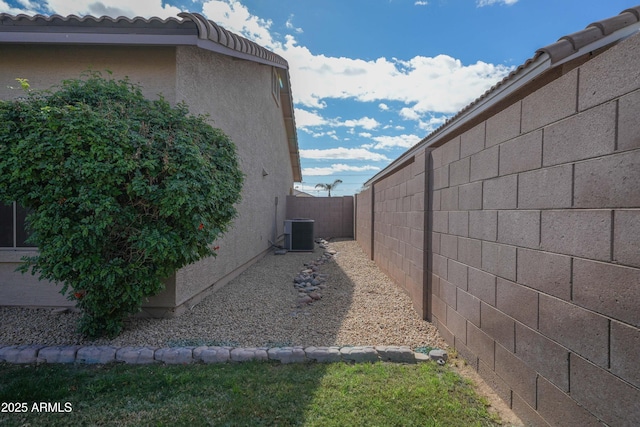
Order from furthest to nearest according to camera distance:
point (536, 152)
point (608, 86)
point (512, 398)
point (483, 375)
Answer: point (483, 375) → point (512, 398) → point (536, 152) → point (608, 86)

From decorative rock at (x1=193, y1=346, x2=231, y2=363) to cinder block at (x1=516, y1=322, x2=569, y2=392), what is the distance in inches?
106

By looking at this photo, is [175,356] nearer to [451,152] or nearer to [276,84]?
[451,152]

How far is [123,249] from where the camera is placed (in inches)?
140

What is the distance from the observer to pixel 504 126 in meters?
2.65

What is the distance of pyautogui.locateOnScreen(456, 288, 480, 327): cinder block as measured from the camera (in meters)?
2.99

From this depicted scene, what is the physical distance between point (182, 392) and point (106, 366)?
1116mm

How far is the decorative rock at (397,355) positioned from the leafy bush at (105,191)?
7.91ft

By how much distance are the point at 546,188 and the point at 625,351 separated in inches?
39.8

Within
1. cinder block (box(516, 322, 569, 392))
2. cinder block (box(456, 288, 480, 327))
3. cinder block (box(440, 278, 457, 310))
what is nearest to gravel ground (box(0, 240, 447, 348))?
cinder block (box(440, 278, 457, 310))

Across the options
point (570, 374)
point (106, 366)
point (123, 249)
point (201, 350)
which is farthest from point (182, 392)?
point (570, 374)

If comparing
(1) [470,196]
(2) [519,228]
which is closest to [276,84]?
(1) [470,196]

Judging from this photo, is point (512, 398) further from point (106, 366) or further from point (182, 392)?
point (106, 366)

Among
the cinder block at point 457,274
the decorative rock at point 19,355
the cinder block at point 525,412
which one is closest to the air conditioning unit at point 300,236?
the cinder block at point 457,274

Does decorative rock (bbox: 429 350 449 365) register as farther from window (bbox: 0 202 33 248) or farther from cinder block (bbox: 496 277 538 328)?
window (bbox: 0 202 33 248)
